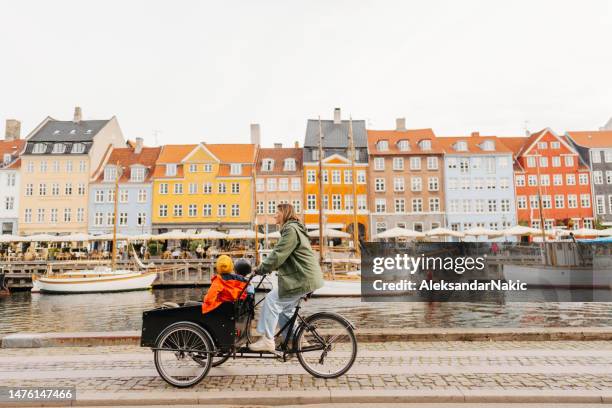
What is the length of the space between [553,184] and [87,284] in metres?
45.8

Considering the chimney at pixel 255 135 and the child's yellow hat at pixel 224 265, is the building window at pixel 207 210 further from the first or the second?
the child's yellow hat at pixel 224 265

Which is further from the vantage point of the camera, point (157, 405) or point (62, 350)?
point (62, 350)

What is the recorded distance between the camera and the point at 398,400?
469 cm

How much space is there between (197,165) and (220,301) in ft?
155

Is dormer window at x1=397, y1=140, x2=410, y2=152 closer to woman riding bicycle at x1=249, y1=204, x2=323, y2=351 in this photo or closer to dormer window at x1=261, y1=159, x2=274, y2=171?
dormer window at x1=261, y1=159, x2=274, y2=171

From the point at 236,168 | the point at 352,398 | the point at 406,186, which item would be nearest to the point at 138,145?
the point at 236,168

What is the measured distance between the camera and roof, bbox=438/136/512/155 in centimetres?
5234

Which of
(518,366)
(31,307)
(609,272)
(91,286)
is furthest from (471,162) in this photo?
(518,366)

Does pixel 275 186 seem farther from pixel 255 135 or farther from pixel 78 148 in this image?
pixel 78 148

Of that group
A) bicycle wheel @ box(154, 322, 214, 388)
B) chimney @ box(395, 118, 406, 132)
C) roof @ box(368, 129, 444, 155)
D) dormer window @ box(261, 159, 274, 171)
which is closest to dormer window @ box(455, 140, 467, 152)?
roof @ box(368, 129, 444, 155)

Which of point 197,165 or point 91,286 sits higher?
point 197,165

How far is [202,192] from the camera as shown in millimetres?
50719

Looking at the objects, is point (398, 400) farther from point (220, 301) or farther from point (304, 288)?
point (220, 301)

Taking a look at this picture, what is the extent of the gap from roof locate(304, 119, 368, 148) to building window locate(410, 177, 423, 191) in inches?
247
